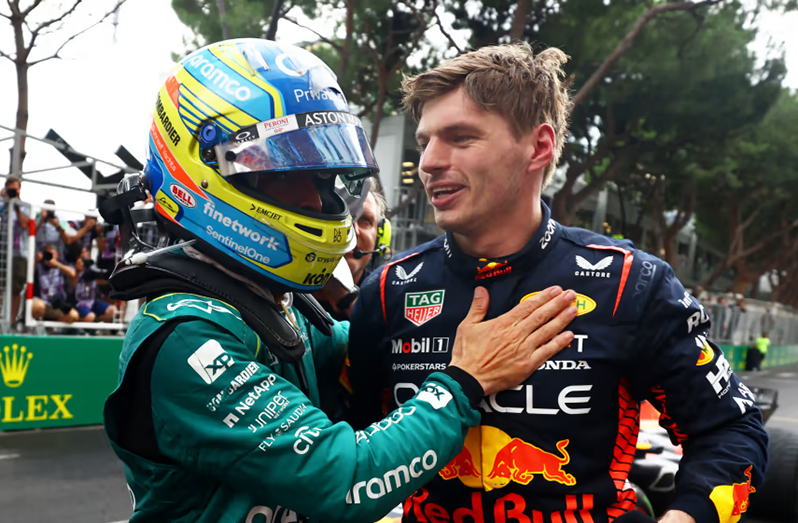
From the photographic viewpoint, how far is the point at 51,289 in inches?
282

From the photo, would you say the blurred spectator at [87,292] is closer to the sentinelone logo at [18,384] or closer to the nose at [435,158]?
the sentinelone logo at [18,384]

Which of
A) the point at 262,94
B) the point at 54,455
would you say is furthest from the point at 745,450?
the point at 54,455

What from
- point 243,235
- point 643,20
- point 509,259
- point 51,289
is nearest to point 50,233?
point 51,289

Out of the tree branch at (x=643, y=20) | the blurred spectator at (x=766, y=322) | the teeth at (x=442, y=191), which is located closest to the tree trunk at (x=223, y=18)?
the tree branch at (x=643, y=20)

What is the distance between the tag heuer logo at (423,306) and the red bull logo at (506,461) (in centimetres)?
34

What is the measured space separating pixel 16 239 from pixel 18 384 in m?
1.48

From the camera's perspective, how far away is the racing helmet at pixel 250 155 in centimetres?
158

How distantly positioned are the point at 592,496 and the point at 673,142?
51.7 ft

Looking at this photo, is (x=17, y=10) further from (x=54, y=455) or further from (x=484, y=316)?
(x=484, y=316)

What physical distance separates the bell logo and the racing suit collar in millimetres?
6100

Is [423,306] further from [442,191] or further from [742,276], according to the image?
[742,276]

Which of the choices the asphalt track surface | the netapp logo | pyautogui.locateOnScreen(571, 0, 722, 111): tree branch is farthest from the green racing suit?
pyautogui.locateOnScreen(571, 0, 722, 111): tree branch

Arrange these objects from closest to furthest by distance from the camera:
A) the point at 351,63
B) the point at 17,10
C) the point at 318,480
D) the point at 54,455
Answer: the point at 318,480 → the point at 54,455 → the point at 17,10 → the point at 351,63

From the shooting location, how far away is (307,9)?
11367 millimetres
